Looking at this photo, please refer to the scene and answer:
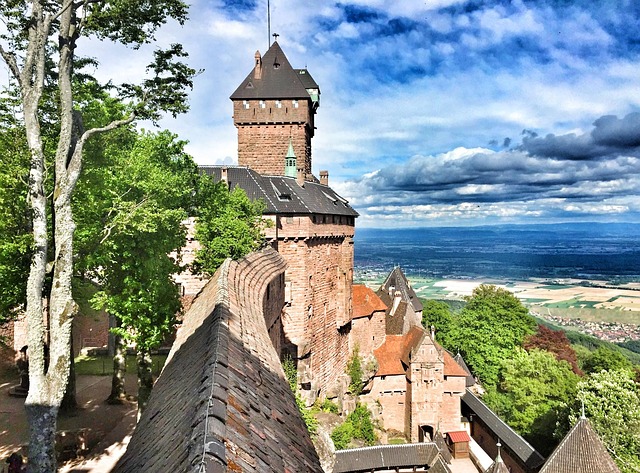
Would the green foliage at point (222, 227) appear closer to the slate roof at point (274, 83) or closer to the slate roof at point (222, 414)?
the slate roof at point (222, 414)

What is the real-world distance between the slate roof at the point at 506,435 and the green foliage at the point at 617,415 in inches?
162

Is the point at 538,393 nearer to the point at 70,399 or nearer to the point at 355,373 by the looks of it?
the point at 355,373

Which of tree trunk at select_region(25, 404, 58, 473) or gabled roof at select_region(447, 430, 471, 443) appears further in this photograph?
gabled roof at select_region(447, 430, 471, 443)

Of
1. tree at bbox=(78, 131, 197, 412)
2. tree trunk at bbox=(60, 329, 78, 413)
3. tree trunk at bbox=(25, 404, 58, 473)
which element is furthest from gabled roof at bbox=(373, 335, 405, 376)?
tree trunk at bbox=(25, 404, 58, 473)

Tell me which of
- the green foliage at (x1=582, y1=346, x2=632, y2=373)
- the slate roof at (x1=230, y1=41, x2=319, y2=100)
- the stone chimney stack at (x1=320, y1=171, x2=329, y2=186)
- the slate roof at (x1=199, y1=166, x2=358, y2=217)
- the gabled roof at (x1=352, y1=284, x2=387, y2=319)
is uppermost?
the slate roof at (x1=230, y1=41, x2=319, y2=100)

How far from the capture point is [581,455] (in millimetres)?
21703

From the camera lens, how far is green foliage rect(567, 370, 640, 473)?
25.0 meters

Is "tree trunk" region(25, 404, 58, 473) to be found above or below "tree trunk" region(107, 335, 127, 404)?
above

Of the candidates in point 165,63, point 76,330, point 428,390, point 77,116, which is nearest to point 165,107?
point 165,63

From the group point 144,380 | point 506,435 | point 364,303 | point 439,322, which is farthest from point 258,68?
point 439,322

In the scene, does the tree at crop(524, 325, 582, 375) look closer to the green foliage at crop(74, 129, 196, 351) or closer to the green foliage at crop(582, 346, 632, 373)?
the green foliage at crop(582, 346, 632, 373)

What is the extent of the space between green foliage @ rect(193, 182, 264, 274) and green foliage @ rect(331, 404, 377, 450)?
700 inches

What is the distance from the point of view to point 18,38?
11445 mm

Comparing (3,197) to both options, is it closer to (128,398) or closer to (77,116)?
(77,116)
